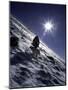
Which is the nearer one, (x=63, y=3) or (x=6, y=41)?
(x=6, y=41)

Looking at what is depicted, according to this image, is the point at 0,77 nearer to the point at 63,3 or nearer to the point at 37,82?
the point at 37,82

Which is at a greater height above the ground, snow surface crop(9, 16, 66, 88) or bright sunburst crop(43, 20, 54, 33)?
bright sunburst crop(43, 20, 54, 33)

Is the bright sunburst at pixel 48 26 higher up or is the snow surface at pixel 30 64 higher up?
the bright sunburst at pixel 48 26

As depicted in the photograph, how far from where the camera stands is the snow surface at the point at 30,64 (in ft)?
9.25

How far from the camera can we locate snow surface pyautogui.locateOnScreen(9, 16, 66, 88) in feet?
9.25

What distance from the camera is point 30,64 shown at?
2867 millimetres

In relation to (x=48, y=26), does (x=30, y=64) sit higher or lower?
lower

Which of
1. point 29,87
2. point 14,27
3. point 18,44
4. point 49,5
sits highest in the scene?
point 49,5

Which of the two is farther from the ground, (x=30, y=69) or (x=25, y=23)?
(x=25, y=23)

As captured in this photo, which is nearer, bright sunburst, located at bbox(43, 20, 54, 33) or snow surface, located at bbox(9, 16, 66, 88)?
snow surface, located at bbox(9, 16, 66, 88)

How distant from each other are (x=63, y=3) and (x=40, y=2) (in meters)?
0.27

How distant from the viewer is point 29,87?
2.88 metres

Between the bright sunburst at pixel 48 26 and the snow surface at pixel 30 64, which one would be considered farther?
the bright sunburst at pixel 48 26

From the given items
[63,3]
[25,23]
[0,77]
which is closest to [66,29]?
[63,3]
